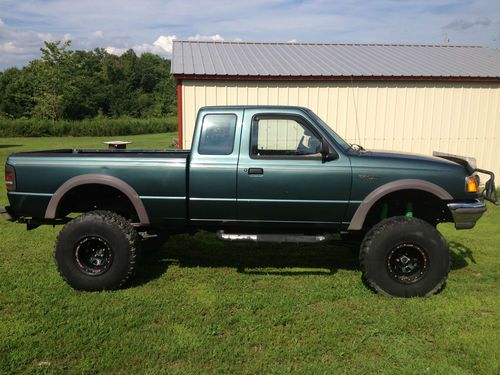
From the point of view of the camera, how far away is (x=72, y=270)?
16.1 ft

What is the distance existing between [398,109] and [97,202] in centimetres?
749

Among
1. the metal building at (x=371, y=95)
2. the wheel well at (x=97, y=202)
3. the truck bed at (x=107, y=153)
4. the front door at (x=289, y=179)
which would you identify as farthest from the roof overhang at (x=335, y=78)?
the front door at (x=289, y=179)

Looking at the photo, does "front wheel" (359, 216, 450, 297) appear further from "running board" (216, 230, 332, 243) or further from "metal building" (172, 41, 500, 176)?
"metal building" (172, 41, 500, 176)

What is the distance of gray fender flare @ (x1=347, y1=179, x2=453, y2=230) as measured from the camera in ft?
15.4

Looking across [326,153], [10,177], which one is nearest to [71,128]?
[10,177]

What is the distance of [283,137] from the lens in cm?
505

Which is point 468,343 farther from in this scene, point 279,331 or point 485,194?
point 485,194

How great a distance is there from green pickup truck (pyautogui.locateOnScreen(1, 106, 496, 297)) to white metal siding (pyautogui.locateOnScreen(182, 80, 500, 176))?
4.94 m

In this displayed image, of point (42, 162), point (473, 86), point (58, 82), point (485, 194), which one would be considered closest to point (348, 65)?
point (473, 86)

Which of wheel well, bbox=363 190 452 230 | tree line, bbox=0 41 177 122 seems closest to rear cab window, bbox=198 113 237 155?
wheel well, bbox=363 190 452 230

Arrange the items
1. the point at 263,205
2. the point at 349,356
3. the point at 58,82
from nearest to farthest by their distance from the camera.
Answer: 1. the point at 349,356
2. the point at 263,205
3. the point at 58,82

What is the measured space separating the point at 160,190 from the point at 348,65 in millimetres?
7559

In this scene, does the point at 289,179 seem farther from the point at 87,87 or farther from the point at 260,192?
the point at 87,87

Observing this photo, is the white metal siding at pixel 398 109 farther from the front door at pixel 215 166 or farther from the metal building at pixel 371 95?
the front door at pixel 215 166
